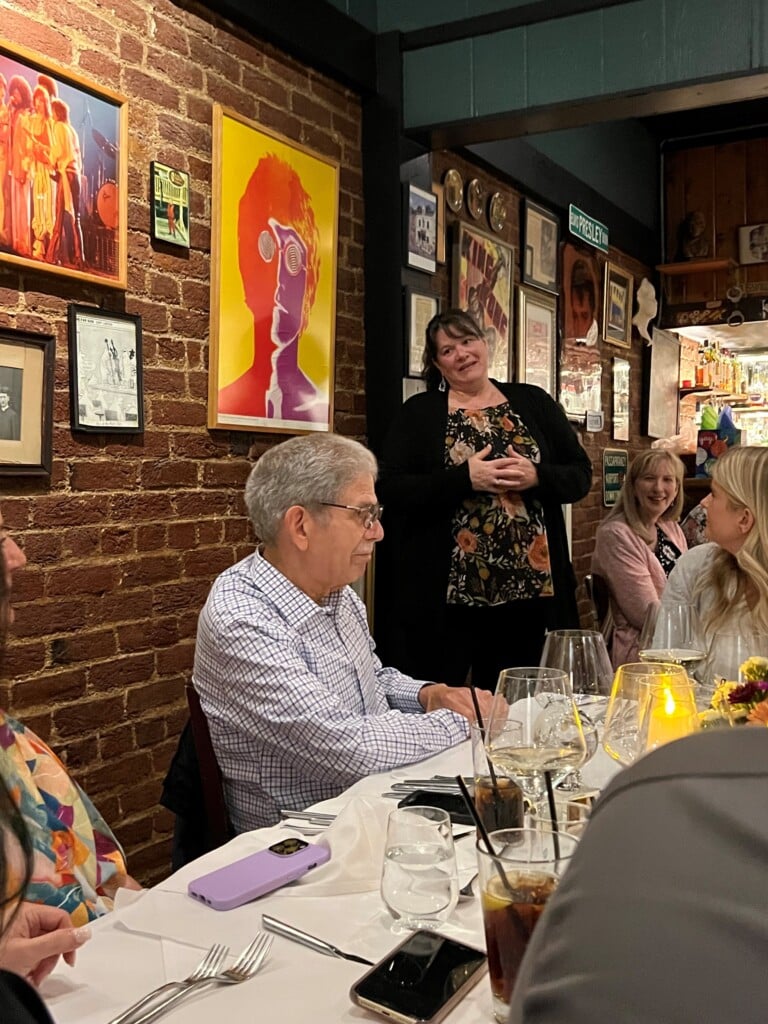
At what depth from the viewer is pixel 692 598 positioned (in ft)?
8.84

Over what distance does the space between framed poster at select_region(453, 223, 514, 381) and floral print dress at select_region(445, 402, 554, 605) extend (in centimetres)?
138

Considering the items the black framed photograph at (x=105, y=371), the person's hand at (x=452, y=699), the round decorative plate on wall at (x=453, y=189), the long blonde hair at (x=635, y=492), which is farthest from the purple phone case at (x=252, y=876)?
the round decorative plate on wall at (x=453, y=189)

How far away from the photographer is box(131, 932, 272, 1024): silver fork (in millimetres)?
948

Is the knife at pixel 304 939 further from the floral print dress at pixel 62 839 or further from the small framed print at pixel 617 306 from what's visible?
the small framed print at pixel 617 306

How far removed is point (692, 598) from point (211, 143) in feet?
6.82

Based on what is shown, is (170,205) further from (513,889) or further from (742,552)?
(513,889)

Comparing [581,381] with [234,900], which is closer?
[234,900]

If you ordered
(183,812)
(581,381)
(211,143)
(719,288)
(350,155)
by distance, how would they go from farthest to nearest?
(719,288)
(581,381)
(350,155)
(211,143)
(183,812)

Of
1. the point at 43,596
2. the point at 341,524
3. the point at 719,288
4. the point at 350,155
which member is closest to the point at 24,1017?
the point at 341,524

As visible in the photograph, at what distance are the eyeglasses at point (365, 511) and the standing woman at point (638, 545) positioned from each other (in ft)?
6.72

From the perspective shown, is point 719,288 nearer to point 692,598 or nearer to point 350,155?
point 350,155

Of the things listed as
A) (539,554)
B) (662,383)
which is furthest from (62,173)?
(662,383)

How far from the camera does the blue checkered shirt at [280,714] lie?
177cm

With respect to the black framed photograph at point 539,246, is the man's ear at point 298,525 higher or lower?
lower
